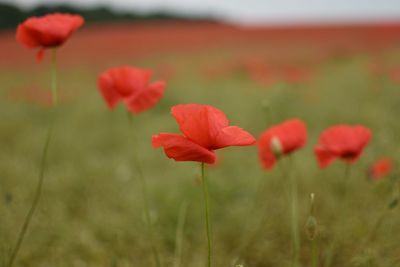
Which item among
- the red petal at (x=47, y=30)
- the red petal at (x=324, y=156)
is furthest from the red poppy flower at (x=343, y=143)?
the red petal at (x=47, y=30)

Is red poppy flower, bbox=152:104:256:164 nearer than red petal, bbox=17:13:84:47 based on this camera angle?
Yes

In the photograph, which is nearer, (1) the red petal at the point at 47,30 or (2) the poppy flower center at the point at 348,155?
(1) the red petal at the point at 47,30

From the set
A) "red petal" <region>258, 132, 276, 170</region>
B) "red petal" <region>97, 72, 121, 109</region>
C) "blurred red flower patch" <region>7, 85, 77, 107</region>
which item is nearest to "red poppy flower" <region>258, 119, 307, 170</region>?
"red petal" <region>258, 132, 276, 170</region>

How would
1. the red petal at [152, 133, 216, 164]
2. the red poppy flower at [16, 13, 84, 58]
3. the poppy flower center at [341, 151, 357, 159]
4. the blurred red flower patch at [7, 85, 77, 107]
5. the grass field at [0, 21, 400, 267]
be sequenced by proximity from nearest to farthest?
1. the red petal at [152, 133, 216, 164]
2. the red poppy flower at [16, 13, 84, 58]
3. the poppy flower center at [341, 151, 357, 159]
4. the grass field at [0, 21, 400, 267]
5. the blurred red flower patch at [7, 85, 77, 107]

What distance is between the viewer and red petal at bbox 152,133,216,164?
0.67m

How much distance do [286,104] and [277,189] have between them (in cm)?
161

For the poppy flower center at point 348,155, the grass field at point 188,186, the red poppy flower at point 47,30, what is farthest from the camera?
the grass field at point 188,186

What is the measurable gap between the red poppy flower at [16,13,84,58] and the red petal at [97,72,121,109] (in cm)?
13

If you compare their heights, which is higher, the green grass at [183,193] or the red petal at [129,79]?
the red petal at [129,79]

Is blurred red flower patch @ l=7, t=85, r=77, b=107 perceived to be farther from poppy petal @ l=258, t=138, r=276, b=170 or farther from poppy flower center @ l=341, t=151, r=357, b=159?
poppy flower center @ l=341, t=151, r=357, b=159

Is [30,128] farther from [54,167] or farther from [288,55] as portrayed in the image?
[288,55]

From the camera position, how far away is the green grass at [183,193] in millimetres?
1446

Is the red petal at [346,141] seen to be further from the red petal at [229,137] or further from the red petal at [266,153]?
the red petal at [229,137]

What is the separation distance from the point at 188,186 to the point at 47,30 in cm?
114
